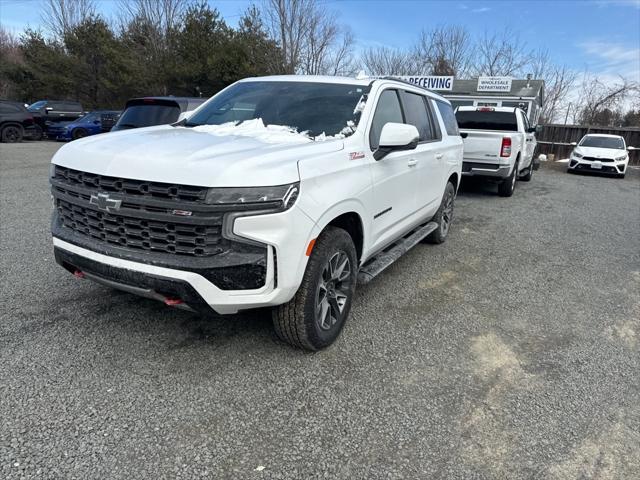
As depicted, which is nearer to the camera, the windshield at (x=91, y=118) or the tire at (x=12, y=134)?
the tire at (x=12, y=134)

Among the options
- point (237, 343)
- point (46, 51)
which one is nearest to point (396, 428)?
point (237, 343)

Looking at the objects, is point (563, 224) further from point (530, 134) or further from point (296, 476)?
point (296, 476)

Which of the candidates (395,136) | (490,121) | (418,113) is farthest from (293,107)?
(490,121)

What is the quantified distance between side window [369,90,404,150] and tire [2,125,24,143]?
20323mm

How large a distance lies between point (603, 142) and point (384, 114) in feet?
52.3

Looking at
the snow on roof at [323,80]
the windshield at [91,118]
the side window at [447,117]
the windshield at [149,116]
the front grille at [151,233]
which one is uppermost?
the snow on roof at [323,80]

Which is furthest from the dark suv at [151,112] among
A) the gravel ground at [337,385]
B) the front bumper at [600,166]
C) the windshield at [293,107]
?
the front bumper at [600,166]

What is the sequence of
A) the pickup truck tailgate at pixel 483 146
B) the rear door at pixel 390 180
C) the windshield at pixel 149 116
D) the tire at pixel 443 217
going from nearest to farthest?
the rear door at pixel 390 180 < the tire at pixel 443 217 < the windshield at pixel 149 116 < the pickup truck tailgate at pixel 483 146

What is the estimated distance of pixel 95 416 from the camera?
2.49 meters

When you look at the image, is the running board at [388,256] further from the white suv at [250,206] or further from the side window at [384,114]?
the side window at [384,114]

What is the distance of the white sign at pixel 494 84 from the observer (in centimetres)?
2256

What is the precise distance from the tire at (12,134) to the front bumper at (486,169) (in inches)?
740

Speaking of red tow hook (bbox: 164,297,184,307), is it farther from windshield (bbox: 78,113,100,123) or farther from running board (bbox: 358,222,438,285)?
windshield (bbox: 78,113,100,123)

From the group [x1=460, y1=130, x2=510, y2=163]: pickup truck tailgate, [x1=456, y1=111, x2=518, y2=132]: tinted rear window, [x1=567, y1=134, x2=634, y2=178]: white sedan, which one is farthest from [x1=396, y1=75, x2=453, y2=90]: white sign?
[x1=460, y1=130, x2=510, y2=163]: pickup truck tailgate
